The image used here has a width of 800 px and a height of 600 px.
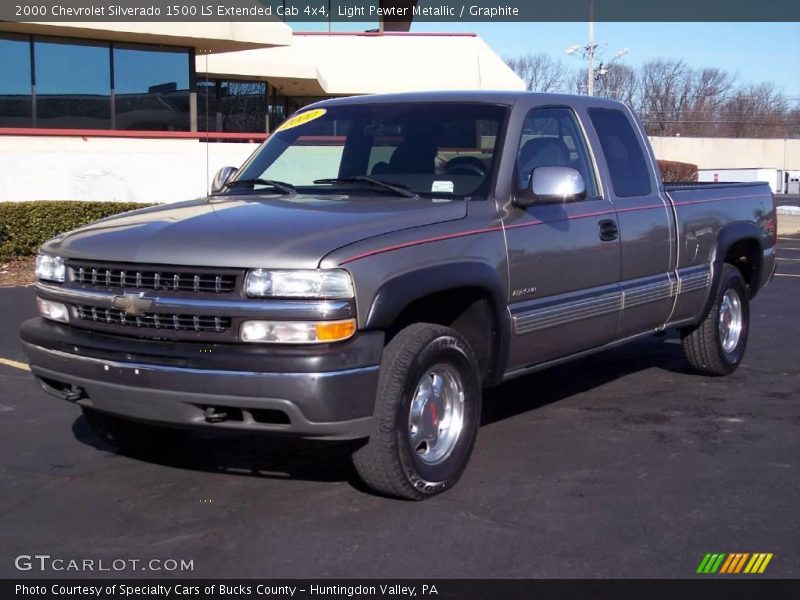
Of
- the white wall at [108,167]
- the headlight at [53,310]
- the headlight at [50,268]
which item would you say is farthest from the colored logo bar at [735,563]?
the white wall at [108,167]

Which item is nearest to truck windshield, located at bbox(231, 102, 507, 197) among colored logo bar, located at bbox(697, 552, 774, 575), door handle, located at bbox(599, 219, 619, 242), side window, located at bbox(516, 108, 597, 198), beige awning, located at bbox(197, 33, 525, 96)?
side window, located at bbox(516, 108, 597, 198)

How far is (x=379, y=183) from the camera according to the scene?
5.43 m

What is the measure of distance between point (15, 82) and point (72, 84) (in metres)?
0.98

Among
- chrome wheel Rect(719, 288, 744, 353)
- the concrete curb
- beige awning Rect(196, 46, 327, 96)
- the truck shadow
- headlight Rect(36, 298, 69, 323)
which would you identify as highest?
beige awning Rect(196, 46, 327, 96)

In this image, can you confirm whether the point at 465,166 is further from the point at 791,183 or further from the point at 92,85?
the point at 791,183

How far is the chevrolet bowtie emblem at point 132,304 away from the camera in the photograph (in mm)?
4422

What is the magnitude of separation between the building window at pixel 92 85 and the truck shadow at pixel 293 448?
12.4 meters

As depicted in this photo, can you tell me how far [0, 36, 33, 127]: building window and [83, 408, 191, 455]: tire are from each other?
1313cm

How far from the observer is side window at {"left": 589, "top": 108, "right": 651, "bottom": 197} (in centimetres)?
638

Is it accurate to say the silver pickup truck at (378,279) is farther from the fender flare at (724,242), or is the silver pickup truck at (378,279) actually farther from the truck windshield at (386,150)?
the fender flare at (724,242)

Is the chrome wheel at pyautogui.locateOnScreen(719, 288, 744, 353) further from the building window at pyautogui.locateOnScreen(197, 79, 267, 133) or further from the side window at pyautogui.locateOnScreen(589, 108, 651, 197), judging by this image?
the building window at pyautogui.locateOnScreen(197, 79, 267, 133)

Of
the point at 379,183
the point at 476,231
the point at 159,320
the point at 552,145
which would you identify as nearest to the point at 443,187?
the point at 379,183

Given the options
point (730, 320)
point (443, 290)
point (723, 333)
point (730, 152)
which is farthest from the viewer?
point (730, 152)

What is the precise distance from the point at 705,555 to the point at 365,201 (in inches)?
92.3
